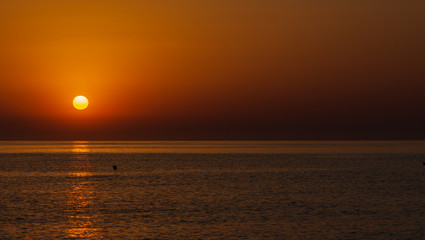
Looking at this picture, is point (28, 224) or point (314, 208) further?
point (314, 208)

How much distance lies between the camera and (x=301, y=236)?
116ft

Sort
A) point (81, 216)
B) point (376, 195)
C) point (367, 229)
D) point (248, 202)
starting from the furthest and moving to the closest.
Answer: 1. point (376, 195)
2. point (248, 202)
3. point (81, 216)
4. point (367, 229)

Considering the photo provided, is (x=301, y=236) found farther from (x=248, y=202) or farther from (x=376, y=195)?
(x=376, y=195)

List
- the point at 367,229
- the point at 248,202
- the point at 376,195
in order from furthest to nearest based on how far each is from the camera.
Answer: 1. the point at 376,195
2. the point at 248,202
3. the point at 367,229

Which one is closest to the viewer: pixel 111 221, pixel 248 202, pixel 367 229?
pixel 367 229

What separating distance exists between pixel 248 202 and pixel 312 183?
84.3 feet

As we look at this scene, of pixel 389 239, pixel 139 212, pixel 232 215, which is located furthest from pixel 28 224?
pixel 389 239

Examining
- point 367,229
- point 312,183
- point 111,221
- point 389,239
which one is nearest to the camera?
point 389,239

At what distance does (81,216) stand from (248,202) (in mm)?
16178

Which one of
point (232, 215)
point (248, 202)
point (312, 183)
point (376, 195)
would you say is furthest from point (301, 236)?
point (312, 183)

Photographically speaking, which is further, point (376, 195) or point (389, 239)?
point (376, 195)

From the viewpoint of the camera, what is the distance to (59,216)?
143ft

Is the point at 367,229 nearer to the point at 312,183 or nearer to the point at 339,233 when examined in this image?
the point at 339,233

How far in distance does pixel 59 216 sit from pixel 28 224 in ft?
14.0
